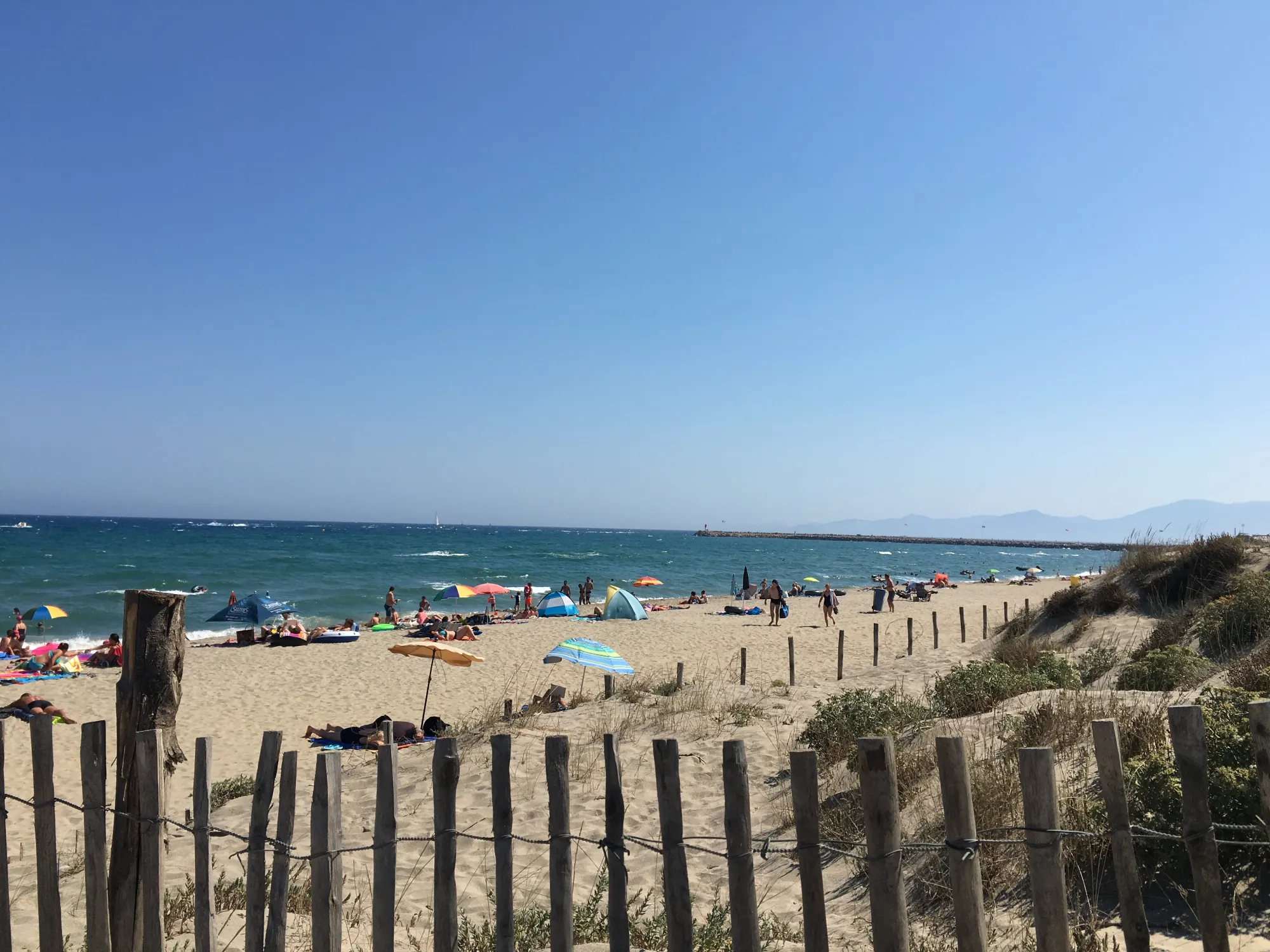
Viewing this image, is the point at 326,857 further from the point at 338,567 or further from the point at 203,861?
the point at 338,567

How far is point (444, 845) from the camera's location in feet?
11.1

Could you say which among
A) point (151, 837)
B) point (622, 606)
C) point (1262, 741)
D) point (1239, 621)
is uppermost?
point (1262, 741)

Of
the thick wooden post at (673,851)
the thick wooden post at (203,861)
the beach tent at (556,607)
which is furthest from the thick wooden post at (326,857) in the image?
the beach tent at (556,607)

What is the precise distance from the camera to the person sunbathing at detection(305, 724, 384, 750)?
38.0 feet

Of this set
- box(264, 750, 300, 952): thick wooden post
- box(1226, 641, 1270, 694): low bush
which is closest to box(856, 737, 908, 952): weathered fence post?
box(264, 750, 300, 952): thick wooden post

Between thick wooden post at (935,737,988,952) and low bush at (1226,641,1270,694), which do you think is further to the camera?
low bush at (1226,641,1270,694)

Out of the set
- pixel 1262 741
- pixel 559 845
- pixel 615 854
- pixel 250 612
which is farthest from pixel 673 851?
pixel 250 612

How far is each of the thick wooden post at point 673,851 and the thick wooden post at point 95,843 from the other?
9.11ft

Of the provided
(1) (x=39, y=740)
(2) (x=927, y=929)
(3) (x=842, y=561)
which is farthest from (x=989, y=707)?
(3) (x=842, y=561)

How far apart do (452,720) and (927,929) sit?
11.7 meters

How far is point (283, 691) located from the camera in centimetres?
1748

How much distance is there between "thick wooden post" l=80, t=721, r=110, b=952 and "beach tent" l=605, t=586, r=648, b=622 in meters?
23.8

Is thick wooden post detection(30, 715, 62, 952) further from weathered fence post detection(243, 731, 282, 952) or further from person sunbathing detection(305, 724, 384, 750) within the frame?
person sunbathing detection(305, 724, 384, 750)

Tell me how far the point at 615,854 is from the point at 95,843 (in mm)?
2657
